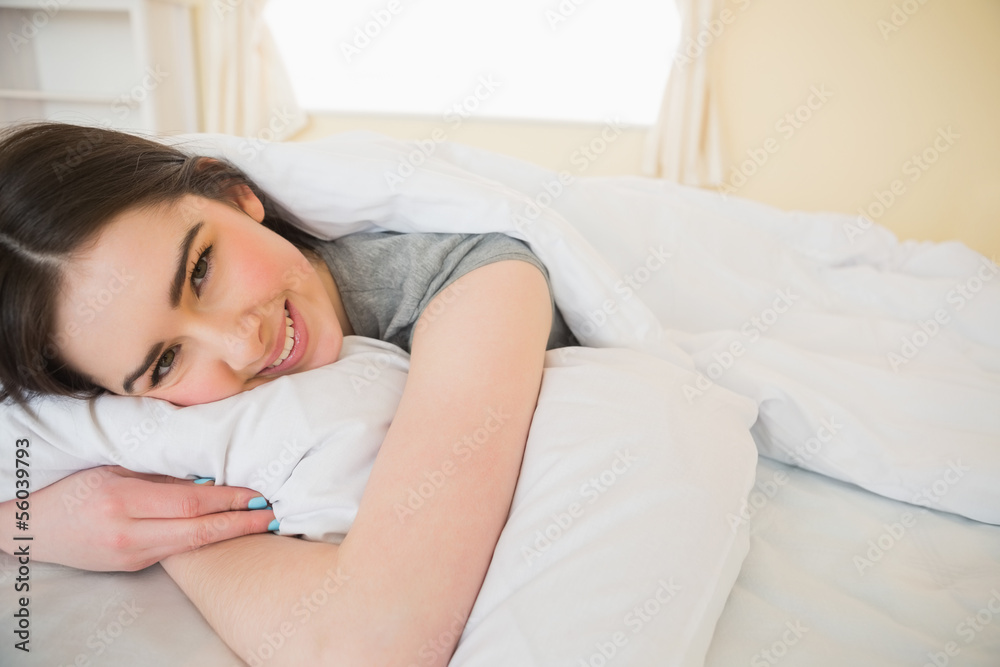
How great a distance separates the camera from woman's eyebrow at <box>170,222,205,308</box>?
0.66 meters

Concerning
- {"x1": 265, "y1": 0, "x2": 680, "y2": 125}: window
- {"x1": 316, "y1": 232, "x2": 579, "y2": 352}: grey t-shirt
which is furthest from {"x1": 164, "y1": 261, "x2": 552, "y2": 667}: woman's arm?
{"x1": 265, "y1": 0, "x2": 680, "y2": 125}: window


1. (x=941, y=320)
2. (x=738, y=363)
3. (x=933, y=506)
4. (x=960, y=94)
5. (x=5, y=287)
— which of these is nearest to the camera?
(x=5, y=287)

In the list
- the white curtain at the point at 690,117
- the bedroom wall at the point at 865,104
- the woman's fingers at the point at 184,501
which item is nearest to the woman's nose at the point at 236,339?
the woman's fingers at the point at 184,501

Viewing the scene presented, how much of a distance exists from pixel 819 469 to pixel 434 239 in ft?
2.01

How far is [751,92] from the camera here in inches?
104

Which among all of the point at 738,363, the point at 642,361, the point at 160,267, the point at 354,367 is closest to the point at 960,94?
the point at 738,363

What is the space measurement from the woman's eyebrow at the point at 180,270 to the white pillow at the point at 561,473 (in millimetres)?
133

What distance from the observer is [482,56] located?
2.70 meters

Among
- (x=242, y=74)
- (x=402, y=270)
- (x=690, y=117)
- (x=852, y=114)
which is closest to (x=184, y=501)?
(x=402, y=270)

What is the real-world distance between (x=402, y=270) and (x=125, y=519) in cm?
45

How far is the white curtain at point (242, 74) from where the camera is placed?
2.67m

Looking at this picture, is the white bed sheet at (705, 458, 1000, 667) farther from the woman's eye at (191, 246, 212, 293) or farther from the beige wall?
the beige wall

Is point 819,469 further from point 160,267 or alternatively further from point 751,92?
point 751,92

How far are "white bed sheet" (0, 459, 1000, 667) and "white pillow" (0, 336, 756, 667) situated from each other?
0.06 metres
